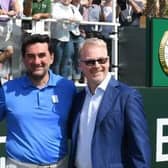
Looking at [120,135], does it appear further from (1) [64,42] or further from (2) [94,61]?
(1) [64,42]

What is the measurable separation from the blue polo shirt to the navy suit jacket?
31cm

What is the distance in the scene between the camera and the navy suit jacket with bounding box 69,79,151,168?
302 cm

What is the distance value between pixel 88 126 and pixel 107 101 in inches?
7.0

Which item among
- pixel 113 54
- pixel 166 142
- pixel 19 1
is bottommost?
pixel 166 142

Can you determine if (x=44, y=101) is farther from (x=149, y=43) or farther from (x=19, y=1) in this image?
(x=149, y=43)

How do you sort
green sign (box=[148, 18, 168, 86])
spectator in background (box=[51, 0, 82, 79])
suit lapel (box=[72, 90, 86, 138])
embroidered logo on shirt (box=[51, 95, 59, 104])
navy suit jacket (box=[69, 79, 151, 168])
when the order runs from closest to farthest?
1. navy suit jacket (box=[69, 79, 151, 168])
2. suit lapel (box=[72, 90, 86, 138])
3. embroidered logo on shirt (box=[51, 95, 59, 104])
4. spectator in background (box=[51, 0, 82, 79])
5. green sign (box=[148, 18, 168, 86])

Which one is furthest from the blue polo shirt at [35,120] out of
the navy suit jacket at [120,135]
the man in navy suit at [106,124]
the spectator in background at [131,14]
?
the spectator in background at [131,14]

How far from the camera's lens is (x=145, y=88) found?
245 inches

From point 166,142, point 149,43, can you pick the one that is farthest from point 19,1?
point 166,142

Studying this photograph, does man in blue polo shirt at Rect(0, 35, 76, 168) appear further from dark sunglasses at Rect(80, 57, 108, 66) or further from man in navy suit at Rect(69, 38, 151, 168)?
dark sunglasses at Rect(80, 57, 108, 66)

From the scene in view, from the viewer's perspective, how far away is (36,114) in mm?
3195

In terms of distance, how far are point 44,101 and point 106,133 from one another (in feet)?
1.46

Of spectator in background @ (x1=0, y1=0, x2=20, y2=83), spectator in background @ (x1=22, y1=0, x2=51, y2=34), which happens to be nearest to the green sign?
spectator in background @ (x1=22, y1=0, x2=51, y2=34)

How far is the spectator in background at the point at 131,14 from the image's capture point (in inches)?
288
